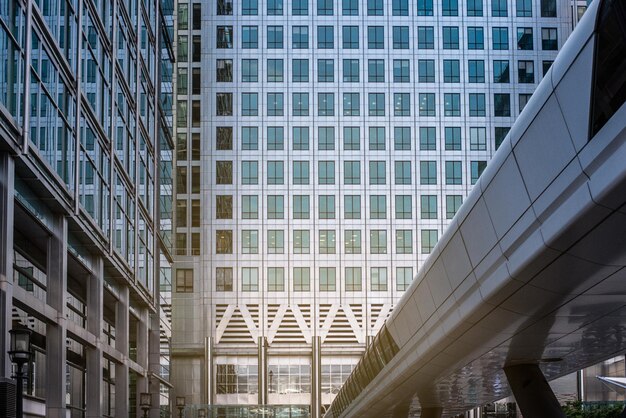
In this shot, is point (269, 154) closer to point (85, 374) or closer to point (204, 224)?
point (204, 224)

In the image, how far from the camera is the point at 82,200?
3694 centimetres

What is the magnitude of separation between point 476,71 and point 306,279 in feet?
90.9

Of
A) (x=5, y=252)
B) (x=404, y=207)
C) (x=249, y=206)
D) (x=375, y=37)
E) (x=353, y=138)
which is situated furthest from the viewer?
(x=375, y=37)

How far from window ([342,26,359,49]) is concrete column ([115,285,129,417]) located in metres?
72.1

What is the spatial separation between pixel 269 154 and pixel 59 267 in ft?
267

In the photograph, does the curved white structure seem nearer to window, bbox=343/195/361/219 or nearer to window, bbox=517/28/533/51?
window, bbox=343/195/361/219

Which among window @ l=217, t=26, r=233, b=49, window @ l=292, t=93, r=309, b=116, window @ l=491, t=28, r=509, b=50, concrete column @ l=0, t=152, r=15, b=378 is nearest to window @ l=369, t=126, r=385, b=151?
window @ l=292, t=93, r=309, b=116

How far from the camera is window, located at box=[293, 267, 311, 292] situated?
4422 inches

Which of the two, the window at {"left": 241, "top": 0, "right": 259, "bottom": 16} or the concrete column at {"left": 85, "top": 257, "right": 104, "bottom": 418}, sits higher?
the window at {"left": 241, "top": 0, "right": 259, "bottom": 16}

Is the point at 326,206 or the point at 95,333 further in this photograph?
the point at 326,206

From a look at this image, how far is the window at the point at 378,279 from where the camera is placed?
112375 mm

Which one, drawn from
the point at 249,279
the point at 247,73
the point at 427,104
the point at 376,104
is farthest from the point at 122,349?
the point at 427,104

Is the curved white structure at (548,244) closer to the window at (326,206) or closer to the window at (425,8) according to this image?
the window at (326,206)

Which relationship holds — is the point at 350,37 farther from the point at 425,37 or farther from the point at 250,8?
the point at 250,8
